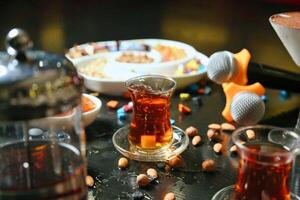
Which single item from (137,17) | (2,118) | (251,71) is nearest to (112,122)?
(251,71)

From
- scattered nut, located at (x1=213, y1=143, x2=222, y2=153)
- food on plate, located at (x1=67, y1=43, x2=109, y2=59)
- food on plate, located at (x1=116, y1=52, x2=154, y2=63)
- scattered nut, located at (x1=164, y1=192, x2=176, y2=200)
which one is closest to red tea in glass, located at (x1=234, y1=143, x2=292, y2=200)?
scattered nut, located at (x1=164, y1=192, x2=176, y2=200)

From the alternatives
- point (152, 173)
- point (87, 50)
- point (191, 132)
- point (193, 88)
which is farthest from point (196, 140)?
point (87, 50)

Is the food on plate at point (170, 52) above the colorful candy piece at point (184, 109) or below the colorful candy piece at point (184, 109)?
above

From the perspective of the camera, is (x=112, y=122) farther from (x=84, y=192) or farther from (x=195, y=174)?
(x=84, y=192)

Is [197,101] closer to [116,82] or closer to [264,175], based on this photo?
[116,82]

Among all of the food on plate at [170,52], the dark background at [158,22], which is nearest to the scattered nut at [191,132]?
the food on plate at [170,52]

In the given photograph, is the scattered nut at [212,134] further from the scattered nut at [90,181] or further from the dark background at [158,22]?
the dark background at [158,22]

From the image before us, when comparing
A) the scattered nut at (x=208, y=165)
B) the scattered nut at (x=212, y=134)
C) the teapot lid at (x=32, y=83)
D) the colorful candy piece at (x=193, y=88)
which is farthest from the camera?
the colorful candy piece at (x=193, y=88)
